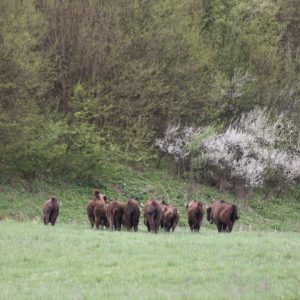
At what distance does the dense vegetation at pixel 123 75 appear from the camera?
34.9m

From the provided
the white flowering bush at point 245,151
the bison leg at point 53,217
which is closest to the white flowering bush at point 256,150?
the white flowering bush at point 245,151

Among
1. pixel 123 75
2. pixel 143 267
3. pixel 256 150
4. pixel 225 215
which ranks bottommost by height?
pixel 256 150

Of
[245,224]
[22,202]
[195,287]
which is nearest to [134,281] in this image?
[195,287]

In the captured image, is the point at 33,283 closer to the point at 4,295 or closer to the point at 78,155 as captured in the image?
the point at 4,295

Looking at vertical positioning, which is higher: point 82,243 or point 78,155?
point 82,243

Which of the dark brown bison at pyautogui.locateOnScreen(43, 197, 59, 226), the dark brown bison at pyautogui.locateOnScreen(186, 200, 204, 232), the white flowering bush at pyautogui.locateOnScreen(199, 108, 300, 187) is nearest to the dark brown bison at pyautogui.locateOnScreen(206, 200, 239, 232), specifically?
the dark brown bison at pyautogui.locateOnScreen(186, 200, 204, 232)

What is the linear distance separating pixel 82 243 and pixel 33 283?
5.31 meters

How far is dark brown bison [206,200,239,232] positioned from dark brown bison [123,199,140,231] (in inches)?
123

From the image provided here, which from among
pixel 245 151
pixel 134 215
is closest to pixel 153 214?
pixel 134 215

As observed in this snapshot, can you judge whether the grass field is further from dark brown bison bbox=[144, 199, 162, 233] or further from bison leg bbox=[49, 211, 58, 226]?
bison leg bbox=[49, 211, 58, 226]

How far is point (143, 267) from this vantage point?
1470cm

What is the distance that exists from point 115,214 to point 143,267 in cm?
1124

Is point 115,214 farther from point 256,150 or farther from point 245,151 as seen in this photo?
point 256,150

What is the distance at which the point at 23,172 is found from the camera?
37.5m
